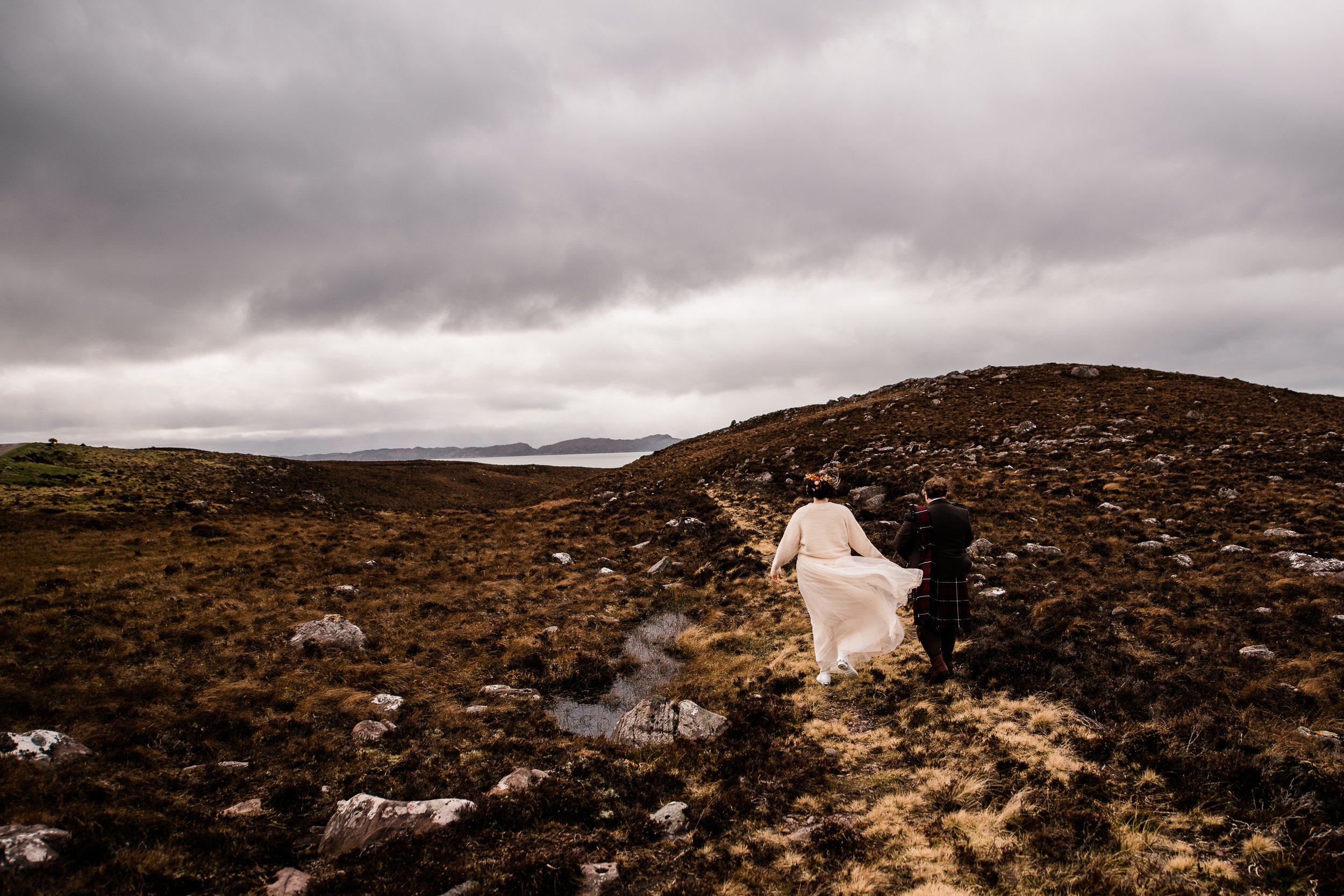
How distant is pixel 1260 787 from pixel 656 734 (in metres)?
7.67

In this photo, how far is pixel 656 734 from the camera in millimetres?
8883

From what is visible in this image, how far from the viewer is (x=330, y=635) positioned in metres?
12.8

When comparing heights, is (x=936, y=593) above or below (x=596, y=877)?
above

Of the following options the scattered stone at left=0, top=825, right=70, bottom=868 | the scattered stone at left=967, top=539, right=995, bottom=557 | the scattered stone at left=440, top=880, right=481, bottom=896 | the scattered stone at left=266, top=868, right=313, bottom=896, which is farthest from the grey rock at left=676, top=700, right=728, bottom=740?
the scattered stone at left=967, top=539, right=995, bottom=557

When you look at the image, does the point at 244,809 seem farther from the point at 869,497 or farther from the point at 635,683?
the point at 869,497

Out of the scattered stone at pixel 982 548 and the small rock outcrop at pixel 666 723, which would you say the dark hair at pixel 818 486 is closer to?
the small rock outcrop at pixel 666 723

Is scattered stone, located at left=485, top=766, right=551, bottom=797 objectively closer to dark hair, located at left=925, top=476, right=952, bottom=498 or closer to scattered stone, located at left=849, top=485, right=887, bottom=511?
dark hair, located at left=925, top=476, right=952, bottom=498

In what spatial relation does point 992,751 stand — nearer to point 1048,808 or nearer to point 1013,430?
point 1048,808

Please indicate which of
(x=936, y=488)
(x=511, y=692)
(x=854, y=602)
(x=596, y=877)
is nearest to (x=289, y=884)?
(x=596, y=877)

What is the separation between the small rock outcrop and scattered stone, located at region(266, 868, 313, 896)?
4.54 m

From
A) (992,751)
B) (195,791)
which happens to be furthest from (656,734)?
(195,791)

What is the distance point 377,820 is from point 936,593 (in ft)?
29.9

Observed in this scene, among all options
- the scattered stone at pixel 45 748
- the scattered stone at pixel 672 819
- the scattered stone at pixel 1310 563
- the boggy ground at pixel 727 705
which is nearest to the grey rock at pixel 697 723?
the boggy ground at pixel 727 705

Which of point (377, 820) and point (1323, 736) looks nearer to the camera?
point (377, 820)
